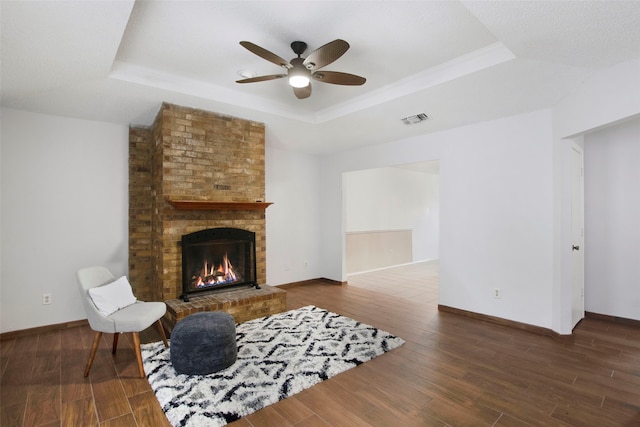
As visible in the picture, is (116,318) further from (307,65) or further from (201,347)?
(307,65)

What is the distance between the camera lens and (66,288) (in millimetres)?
3703

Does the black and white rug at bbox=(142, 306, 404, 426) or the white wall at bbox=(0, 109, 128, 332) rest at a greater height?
the white wall at bbox=(0, 109, 128, 332)

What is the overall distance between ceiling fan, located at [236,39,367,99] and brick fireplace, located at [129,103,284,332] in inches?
56.4

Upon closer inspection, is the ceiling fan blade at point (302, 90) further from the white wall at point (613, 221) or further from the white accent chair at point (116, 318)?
the white wall at point (613, 221)

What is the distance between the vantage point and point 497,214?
12.4 ft

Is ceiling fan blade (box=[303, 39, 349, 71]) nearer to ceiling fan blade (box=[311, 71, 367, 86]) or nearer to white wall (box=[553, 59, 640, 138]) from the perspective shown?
ceiling fan blade (box=[311, 71, 367, 86])

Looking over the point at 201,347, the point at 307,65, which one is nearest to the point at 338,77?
the point at 307,65

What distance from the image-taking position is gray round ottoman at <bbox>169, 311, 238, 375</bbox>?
251 cm

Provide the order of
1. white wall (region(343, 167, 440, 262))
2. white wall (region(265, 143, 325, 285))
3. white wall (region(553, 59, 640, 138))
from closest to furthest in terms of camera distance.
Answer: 1. white wall (region(553, 59, 640, 138))
2. white wall (region(265, 143, 325, 285))
3. white wall (region(343, 167, 440, 262))

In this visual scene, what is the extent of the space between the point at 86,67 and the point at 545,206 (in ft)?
15.3

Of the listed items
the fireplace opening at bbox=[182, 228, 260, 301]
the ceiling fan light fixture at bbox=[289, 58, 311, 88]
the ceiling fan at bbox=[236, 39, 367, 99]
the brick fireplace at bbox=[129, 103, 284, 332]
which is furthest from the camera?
the fireplace opening at bbox=[182, 228, 260, 301]

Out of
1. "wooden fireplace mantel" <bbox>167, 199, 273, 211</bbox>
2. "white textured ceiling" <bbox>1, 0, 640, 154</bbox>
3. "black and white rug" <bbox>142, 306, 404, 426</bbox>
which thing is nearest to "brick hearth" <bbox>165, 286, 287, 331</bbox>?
"black and white rug" <bbox>142, 306, 404, 426</bbox>

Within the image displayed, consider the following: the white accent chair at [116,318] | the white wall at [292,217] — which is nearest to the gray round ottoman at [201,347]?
the white accent chair at [116,318]

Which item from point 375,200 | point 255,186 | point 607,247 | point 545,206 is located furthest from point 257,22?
point 375,200
